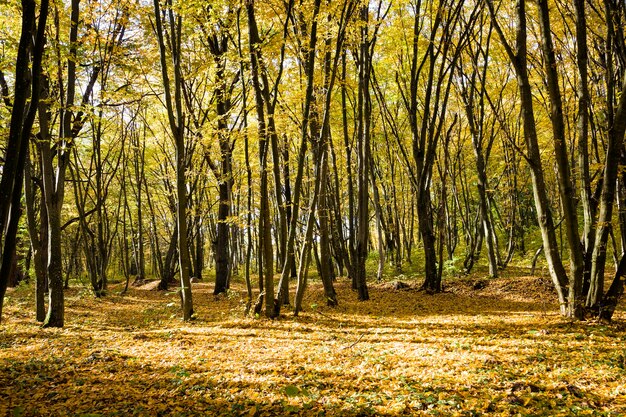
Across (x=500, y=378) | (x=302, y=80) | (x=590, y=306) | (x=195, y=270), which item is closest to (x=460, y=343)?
(x=500, y=378)

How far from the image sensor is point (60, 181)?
8.79 meters

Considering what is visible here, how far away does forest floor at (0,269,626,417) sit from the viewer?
402 centimetres

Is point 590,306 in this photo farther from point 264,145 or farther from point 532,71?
point 532,71

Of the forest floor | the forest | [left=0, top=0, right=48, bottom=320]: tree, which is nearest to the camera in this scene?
[left=0, top=0, right=48, bottom=320]: tree

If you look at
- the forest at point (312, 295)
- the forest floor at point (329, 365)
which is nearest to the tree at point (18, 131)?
the forest at point (312, 295)

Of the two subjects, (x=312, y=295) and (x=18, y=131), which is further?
(x=312, y=295)

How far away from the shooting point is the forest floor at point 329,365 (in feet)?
13.2

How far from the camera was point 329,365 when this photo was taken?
5418mm

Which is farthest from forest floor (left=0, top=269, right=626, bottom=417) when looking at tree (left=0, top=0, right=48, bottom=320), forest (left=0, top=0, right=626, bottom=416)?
tree (left=0, top=0, right=48, bottom=320)

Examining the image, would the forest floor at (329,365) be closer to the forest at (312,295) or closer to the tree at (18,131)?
the forest at (312,295)

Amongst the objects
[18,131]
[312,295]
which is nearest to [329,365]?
[18,131]

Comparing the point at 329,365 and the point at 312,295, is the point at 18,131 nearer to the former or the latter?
the point at 329,365

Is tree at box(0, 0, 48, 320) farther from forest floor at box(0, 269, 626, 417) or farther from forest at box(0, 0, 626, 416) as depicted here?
forest floor at box(0, 269, 626, 417)

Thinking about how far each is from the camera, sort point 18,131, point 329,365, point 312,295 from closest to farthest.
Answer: point 18,131 → point 329,365 → point 312,295
